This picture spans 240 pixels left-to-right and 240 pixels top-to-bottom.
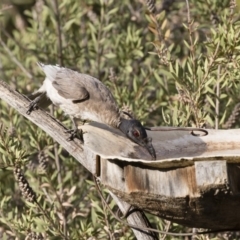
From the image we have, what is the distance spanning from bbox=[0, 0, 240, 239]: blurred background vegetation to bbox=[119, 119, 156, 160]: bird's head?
26 centimetres

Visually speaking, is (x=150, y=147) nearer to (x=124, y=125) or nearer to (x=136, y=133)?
(x=136, y=133)

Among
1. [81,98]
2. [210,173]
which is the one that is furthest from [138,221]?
[81,98]

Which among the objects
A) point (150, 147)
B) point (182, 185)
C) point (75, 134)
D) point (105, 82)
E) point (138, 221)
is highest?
point (105, 82)

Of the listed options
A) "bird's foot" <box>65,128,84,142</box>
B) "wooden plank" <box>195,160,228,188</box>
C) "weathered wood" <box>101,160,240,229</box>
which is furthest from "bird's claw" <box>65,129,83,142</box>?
"wooden plank" <box>195,160,228,188</box>

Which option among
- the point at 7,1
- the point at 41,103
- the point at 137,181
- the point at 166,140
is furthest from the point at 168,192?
the point at 7,1

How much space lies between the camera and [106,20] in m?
6.27

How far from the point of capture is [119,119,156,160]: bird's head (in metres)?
4.14

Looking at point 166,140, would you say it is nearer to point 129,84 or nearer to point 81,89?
point 81,89

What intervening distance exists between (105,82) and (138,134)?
6.72 ft

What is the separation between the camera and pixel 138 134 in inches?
167

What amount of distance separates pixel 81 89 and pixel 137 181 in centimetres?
183

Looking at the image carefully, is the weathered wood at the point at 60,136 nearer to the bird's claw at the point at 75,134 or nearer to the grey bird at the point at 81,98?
the bird's claw at the point at 75,134

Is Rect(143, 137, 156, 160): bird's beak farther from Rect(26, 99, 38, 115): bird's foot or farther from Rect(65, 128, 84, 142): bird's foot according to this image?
Rect(26, 99, 38, 115): bird's foot

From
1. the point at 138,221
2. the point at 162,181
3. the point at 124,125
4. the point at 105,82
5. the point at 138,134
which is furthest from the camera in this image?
the point at 105,82
